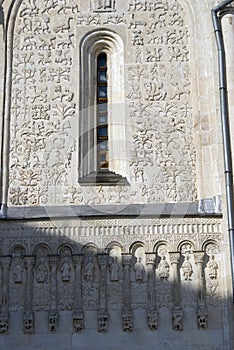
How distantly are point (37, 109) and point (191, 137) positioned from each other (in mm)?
2344

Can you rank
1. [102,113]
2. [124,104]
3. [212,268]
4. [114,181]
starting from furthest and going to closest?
[102,113] → [124,104] → [114,181] → [212,268]

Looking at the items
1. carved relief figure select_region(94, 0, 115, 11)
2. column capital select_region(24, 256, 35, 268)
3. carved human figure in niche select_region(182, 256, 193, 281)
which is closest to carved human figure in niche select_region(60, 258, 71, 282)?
column capital select_region(24, 256, 35, 268)

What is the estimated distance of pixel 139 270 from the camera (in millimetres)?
9602

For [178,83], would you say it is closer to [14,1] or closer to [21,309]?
[14,1]

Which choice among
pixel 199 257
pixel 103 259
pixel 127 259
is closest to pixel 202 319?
pixel 199 257

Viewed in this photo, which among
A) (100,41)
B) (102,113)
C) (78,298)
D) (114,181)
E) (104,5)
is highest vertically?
(104,5)

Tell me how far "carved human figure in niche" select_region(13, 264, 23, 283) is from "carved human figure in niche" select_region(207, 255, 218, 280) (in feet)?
8.38

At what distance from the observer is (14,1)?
37.1ft

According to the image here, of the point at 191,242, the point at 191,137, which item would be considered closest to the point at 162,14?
the point at 191,137

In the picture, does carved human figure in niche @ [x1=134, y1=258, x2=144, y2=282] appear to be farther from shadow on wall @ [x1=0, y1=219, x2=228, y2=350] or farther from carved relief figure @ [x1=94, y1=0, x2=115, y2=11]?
carved relief figure @ [x1=94, y1=0, x2=115, y2=11]

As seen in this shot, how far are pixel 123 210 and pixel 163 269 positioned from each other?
3.30 feet

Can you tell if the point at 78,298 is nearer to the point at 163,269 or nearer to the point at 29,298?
the point at 29,298

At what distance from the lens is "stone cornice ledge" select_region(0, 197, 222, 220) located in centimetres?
987

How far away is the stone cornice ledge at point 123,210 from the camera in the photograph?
9867 mm
